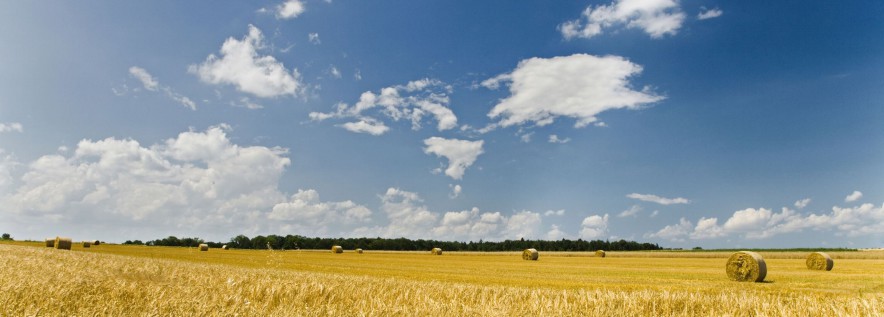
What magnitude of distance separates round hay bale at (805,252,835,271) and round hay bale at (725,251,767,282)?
1233 cm

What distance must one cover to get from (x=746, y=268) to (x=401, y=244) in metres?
106

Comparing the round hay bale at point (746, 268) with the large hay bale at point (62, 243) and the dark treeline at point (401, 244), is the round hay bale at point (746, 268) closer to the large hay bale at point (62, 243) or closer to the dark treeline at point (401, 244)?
Result: the large hay bale at point (62, 243)

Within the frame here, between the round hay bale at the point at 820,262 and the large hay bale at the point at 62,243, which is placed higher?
the large hay bale at the point at 62,243

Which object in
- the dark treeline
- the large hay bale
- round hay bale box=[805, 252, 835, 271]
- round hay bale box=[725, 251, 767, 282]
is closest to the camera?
round hay bale box=[725, 251, 767, 282]

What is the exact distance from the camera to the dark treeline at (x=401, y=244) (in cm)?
11462

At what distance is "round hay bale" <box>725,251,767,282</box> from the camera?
26484 mm

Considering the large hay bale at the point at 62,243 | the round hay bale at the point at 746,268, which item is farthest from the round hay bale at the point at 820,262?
the large hay bale at the point at 62,243

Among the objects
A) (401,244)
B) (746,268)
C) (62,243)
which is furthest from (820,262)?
(401,244)

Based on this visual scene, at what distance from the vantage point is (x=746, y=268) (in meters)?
27.1

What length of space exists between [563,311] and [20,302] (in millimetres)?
7095

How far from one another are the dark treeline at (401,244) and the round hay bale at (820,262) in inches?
3563

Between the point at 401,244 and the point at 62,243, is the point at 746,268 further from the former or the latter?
the point at 401,244

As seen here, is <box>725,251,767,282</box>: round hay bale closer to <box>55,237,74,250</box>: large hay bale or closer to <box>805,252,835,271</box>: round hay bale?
<box>805,252,835,271</box>: round hay bale

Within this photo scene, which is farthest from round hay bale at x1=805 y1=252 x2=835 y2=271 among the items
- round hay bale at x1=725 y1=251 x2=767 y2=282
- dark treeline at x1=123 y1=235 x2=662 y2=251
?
dark treeline at x1=123 y1=235 x2=662 y2=251
